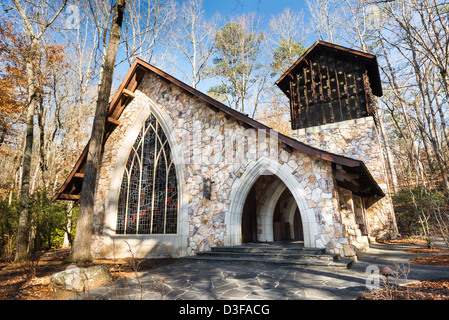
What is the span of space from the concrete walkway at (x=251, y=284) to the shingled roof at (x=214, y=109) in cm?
213

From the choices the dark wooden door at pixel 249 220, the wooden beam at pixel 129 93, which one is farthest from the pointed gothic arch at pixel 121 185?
the dark wooden door at pixel 249 220

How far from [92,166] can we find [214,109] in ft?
13.3

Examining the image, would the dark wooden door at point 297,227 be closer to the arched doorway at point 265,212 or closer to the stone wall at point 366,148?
the arched doorway at point 265,212

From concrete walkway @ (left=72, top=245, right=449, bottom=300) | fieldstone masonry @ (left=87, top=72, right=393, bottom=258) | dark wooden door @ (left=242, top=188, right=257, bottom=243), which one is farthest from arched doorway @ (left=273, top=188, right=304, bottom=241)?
concrete walkway @ (left=72, top=245, right=449, bottom=300)

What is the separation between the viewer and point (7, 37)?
10945 millimetres

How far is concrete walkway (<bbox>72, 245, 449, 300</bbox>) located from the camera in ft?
11.0

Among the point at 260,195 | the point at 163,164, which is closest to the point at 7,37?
the point at 163,164

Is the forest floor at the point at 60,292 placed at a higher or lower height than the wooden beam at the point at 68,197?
lower

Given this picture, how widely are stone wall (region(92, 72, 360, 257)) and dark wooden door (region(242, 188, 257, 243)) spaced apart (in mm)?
854

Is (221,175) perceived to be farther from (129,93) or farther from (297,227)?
(129,93)

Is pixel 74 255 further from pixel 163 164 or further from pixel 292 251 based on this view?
pixel 292 251

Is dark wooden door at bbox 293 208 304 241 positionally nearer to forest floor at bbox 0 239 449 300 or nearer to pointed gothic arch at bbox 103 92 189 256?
forest floor at bbox 0 239 449 300

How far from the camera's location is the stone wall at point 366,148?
9508 millimetres
